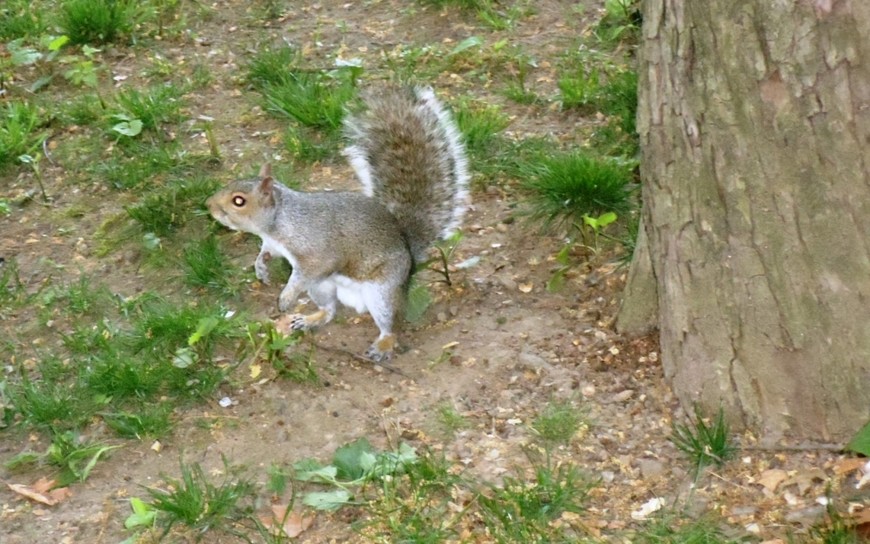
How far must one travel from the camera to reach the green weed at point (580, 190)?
3.49m

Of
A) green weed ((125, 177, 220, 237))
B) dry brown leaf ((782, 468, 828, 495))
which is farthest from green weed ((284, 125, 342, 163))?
dry brown leaf ((782, 468, 828, 495))

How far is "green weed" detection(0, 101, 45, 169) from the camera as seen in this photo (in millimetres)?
4238

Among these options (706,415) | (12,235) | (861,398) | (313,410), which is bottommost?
(12,235)

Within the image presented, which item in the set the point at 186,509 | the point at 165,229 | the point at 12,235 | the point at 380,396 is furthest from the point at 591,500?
the point at 12,235

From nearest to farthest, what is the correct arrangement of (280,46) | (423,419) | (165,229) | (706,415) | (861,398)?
(861,398) < (706,415) < (423,419) < (165,229) < (280,46)

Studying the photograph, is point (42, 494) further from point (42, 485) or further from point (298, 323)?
point (298, 323)

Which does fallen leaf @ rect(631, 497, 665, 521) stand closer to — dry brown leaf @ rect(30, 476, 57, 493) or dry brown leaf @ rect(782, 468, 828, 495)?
dry brown leaf @ rect(782, 468, 828, 495)

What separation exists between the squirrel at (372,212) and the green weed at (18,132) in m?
1.23

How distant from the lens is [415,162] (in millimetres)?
3451

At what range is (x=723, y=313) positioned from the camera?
2.54 meters

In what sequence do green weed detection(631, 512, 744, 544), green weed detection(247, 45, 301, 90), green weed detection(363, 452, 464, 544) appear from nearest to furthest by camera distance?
1. green weed detection(631, 512, 744, 544)
2. green weed detection(363, 452, 464, 544)
3. green weed detection(247, 45, 301, 90)

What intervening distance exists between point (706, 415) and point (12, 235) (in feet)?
8.20

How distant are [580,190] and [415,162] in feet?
1.73

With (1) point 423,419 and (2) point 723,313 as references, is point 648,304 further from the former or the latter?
(1) point 423,419
